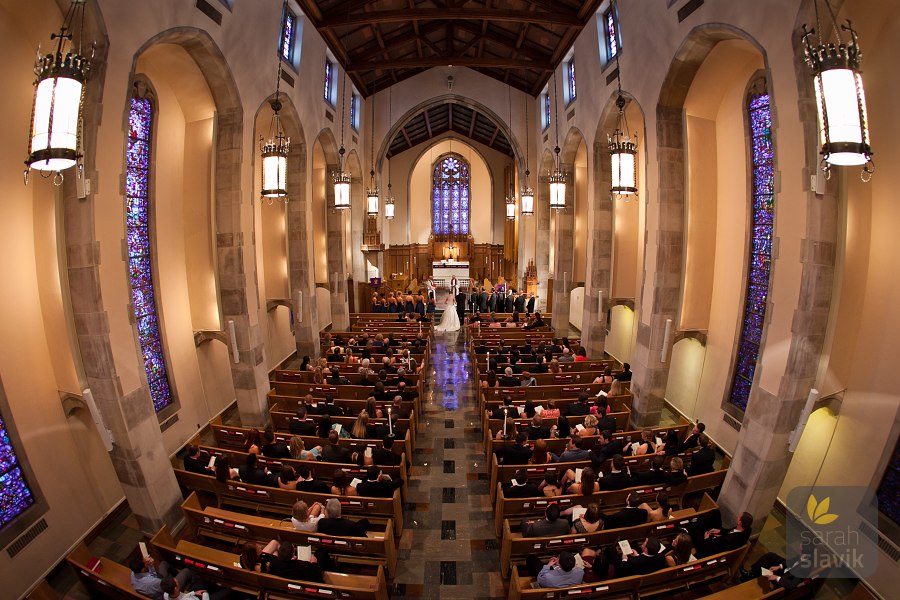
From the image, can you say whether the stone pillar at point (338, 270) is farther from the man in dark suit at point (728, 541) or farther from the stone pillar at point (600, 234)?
the man in dark suit at point (728, 541)

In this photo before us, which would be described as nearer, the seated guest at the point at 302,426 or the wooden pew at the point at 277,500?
the wooden pew at the point at 277,500

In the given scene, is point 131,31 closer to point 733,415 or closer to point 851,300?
point 851,300

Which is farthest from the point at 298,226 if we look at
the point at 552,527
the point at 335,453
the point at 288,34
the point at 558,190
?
the point at 552,527

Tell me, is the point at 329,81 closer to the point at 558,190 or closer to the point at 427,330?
the point at 558,190

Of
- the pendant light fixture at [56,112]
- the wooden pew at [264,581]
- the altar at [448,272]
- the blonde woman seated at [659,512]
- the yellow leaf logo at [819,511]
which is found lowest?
the yellow leaf logo at [819,511]

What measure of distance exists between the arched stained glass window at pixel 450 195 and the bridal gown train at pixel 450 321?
1195 cm

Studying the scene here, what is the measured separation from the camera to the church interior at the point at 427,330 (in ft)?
18.5

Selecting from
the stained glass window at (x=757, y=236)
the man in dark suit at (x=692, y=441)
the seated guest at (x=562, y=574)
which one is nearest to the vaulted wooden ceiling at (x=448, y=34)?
the stained glass window at (x=757, y=236)

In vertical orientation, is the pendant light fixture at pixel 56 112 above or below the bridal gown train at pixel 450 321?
above

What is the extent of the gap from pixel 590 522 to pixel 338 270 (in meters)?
13.5

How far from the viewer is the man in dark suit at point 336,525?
18.3 feet

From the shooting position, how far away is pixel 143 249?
8.92 m

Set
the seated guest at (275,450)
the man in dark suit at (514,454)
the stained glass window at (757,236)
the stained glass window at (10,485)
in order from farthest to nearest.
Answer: the stained glass window at (757,236) < the seated guest at (275,450) < the man in dark suit at (514,454) < the stained glass window at (10,485)

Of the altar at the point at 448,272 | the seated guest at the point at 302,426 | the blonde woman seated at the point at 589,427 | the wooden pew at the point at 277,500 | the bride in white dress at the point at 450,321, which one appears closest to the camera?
the wooden pew at the point at 277,500
